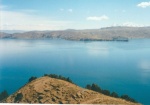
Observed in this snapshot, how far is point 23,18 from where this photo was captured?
31.9 feet

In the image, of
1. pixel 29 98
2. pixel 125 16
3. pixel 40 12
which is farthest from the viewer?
pixel 40 12

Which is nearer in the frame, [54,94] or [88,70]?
[54,94]

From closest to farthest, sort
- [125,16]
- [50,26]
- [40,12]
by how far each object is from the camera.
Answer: [125,16] → [40,12] → [50,26]

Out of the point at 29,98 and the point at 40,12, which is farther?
the point at 40,12

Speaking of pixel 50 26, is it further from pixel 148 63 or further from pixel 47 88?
pixel 47 88

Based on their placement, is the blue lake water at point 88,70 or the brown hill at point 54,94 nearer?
the brown hill at point 54,94

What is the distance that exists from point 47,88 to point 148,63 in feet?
21.7

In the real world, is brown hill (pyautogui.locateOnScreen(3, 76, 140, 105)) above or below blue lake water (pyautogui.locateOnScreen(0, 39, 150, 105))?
above

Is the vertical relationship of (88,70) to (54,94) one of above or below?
below

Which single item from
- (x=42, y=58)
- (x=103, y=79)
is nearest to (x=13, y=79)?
(x=42, y=58)

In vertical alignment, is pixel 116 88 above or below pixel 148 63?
below

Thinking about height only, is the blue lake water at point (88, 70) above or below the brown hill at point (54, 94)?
below

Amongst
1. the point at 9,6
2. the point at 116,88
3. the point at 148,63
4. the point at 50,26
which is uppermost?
the point at 9,6

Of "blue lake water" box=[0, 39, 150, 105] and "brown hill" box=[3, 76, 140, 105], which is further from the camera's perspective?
"blue lake water" box=[0, 39, 150, 105]
